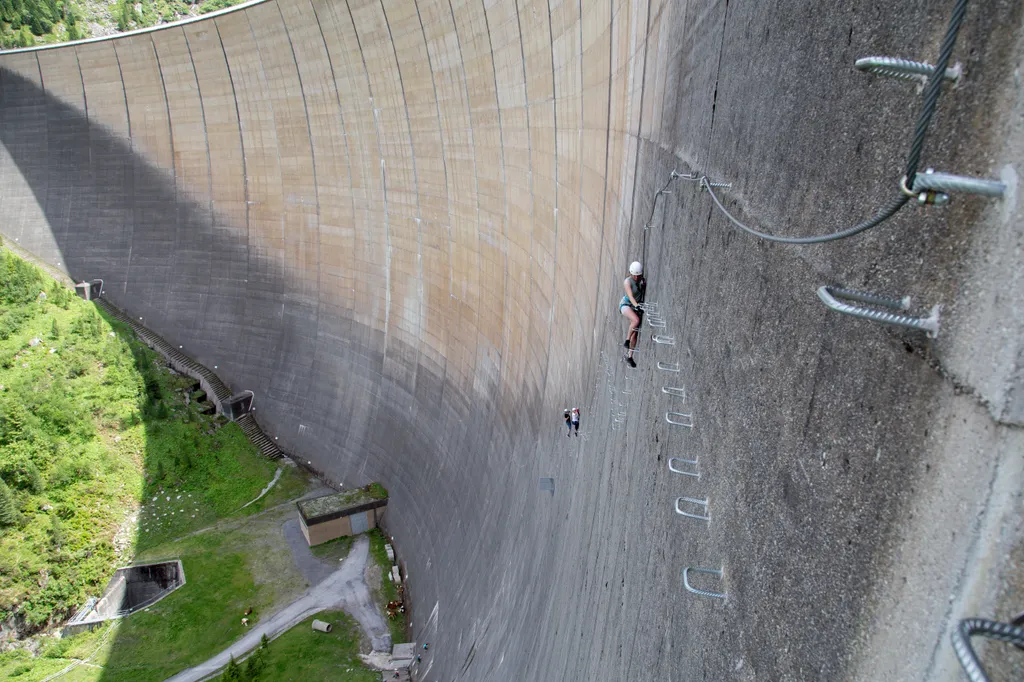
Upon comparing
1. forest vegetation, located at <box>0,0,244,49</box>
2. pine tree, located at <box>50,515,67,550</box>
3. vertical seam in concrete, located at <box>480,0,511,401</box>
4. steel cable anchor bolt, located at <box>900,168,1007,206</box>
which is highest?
forest vegetation, located at <box>0,0,244,49</box>

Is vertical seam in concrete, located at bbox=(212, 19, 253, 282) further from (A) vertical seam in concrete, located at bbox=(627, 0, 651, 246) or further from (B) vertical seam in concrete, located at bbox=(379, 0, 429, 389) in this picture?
(A) vertical seam in concrete, located at bbox=(627, 0, 651, 246)

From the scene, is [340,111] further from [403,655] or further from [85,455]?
[403,655]

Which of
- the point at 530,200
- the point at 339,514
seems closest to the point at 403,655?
the point at 339,514

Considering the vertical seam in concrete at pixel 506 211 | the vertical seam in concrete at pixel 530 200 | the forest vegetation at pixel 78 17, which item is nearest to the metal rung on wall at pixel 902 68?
the vertical seam in concrete at pixel 530 200

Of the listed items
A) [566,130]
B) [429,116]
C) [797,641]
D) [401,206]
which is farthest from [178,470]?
[797,641]

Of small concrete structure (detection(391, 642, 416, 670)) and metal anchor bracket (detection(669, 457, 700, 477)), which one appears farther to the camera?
small concrete structure (detection(391, 642, 416, 670))

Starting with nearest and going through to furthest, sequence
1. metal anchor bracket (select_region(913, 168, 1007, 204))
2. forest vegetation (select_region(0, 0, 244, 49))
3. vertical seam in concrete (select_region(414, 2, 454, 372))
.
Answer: metal anchor bracket (select_region(913, 168, 1007, 204)) → vertical seam in concrete (select_region(414, 2, 454, 372)) → forest vegetation (select_region(0, 0, 244, 49))

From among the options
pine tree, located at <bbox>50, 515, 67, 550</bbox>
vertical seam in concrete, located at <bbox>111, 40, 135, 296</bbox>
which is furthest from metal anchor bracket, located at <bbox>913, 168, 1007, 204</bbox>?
vertical seam in concrete, located at <bbox>111, 40, 135, 296</bbox>
